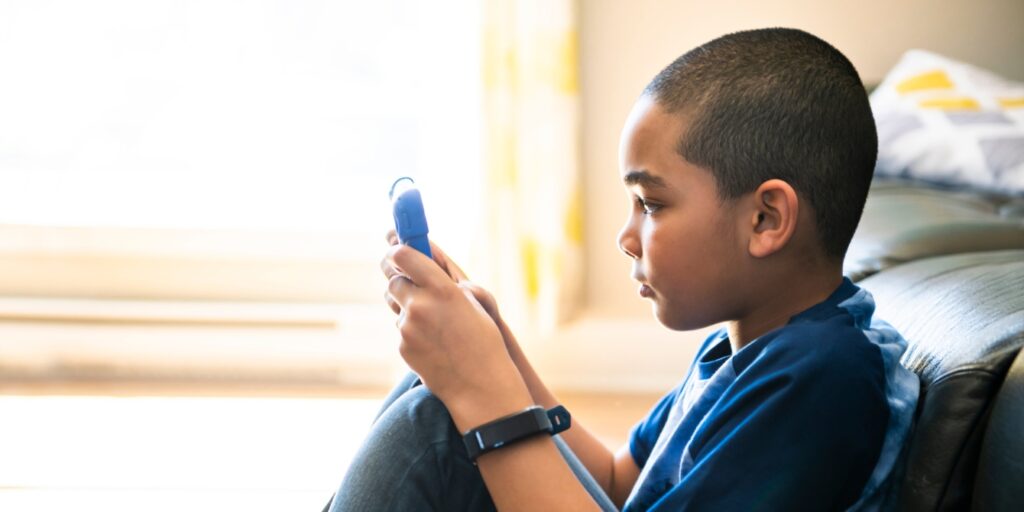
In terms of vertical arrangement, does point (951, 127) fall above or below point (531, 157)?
below

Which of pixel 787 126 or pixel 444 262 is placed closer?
pixel 787 126

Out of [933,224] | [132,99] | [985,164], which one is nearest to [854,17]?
[985,164]

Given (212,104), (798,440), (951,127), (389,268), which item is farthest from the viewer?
(212,104)

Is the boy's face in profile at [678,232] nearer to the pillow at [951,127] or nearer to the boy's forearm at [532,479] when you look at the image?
the boy's forearm at [532,479]

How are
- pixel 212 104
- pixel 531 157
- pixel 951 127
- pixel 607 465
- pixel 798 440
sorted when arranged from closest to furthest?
pixel 798 440 < pixel 607 465 < pixel 951 127 < pixel 531 157 < pixel 212 104

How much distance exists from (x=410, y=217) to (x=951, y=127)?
1474 mm

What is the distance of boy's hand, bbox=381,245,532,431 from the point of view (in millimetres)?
873

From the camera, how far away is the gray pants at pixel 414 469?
872 millimetres

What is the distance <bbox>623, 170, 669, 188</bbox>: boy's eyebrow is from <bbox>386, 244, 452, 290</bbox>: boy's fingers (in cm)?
18

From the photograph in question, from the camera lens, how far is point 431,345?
0.90 metres

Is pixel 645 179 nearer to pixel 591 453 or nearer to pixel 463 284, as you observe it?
pixel 463 284

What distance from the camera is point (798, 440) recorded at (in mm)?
747

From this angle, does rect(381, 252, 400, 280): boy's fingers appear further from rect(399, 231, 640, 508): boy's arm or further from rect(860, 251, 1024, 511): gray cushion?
rect(860, 251, 1024, 511): gray cushion

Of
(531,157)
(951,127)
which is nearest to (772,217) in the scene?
(951,127)
